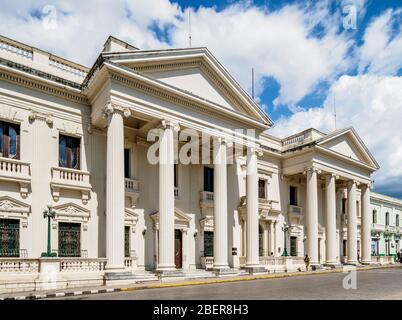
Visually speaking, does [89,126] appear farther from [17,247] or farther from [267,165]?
[267,165]

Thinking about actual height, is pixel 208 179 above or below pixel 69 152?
below

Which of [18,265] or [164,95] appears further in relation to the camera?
[164,95]

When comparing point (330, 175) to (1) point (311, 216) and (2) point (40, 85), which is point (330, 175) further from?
(2) point (40, 85)

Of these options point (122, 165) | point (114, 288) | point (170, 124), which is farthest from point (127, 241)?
point (170, 124)

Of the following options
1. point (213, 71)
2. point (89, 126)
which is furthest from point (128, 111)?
point (213, 71)

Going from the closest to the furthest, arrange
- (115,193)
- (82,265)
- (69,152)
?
(82,265), (115,193), (69,152)

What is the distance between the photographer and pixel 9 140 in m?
17.2

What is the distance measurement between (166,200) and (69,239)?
438cm

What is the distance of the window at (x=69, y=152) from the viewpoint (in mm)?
18683

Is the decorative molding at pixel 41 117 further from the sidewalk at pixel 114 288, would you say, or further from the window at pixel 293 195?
the window at pixel 293 195

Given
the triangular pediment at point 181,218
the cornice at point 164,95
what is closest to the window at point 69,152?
the cornice at point 164,95

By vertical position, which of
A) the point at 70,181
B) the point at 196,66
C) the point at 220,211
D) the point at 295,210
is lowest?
the point at 295,210

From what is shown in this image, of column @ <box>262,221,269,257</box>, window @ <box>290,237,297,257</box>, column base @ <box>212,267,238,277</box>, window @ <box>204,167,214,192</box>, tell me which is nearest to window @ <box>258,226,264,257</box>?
column @ <box>262,221,269,257</box>

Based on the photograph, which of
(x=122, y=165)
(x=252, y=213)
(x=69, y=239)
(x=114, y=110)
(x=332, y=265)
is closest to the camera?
(x=114, y=110)
